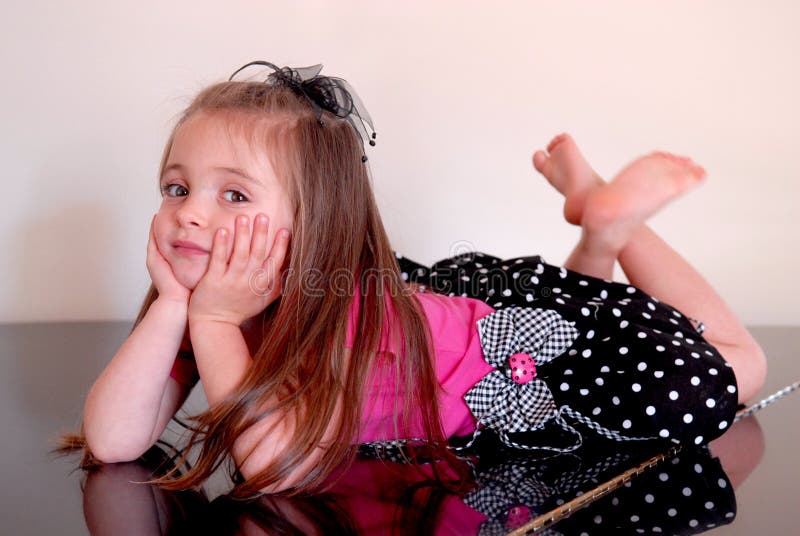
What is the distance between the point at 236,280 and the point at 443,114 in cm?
114

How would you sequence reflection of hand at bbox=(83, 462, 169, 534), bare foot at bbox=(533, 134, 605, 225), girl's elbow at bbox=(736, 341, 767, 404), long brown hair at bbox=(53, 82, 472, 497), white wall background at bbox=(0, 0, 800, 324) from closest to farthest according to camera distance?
reflection of hand at bbox=(83, 462, 169, 534) < long brown hair at bbox=(53, 82, 472, 497) < girl's elbow at bbox=(736, 341, 767, 404) < bare foot at bbox=(533, 134, 605, 225) < white wall background at bbox=(0, 0, 800, 324)

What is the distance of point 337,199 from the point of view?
1035mm

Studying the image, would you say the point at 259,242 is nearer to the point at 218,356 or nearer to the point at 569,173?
the point at 218,356

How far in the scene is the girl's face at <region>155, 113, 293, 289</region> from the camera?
94cm

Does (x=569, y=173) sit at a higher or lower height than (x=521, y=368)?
higher

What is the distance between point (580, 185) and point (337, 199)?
1.80 ft

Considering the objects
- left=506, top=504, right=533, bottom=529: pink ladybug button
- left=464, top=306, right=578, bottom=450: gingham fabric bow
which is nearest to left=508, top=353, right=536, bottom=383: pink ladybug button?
left=464, top=306, right=578, bottom=450: gingham fabric bow

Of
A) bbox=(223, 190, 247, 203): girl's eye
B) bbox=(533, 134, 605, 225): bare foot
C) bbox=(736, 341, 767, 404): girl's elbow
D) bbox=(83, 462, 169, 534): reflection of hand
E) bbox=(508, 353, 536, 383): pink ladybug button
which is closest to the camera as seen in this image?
bbox=(83, 462, 169, 534): reflection of hand

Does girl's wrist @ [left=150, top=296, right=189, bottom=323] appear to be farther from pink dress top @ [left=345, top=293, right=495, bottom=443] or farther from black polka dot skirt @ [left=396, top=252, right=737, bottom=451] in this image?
black polka dot skirt @ [left=396, top=252, right=737, bottom=451]

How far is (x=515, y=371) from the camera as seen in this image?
106 centimetres

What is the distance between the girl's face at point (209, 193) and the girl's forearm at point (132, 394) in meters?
0.07

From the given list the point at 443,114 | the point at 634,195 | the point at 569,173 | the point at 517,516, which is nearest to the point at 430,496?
the point at 517,516

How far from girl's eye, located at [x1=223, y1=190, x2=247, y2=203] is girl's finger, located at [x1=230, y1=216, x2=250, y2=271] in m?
0.03

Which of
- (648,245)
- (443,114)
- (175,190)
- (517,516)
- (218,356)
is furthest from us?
(443,114)
